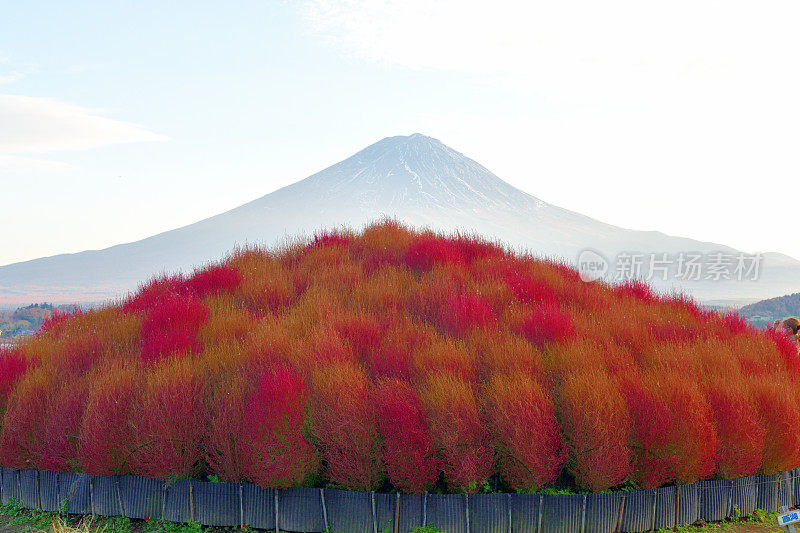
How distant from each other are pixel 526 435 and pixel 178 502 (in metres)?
3.36

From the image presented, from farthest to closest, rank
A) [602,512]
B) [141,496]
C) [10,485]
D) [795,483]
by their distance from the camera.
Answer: [10,485], [795,483], [141,496], [602,512]

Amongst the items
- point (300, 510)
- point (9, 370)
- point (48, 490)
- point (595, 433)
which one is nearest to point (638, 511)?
point (595, 433)

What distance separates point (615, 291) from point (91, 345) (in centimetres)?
802

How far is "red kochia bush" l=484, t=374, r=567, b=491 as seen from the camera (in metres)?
5.32

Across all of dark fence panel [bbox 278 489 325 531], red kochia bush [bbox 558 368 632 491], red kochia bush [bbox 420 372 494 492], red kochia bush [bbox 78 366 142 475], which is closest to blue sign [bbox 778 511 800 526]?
red kochia bush [bbox 558 368 632 491]

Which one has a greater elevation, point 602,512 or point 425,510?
point 425,510

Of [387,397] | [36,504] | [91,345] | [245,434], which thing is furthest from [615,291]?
[36,504]

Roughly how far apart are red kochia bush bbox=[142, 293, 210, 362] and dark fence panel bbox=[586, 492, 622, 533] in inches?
174

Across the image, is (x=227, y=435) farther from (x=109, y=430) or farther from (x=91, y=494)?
(x=91, y=494)

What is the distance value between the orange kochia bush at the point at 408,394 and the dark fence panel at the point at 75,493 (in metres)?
0.14

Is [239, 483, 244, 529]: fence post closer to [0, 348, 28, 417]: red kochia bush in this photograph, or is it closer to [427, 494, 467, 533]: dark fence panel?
[427, 494, 467, 533]: dark fence panel

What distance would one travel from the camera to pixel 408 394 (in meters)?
5.67

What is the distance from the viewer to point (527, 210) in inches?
5300

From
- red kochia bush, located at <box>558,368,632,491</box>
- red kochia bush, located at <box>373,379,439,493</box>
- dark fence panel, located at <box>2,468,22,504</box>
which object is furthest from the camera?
dark fence panel, located at <box>2,468,22,504</box>
